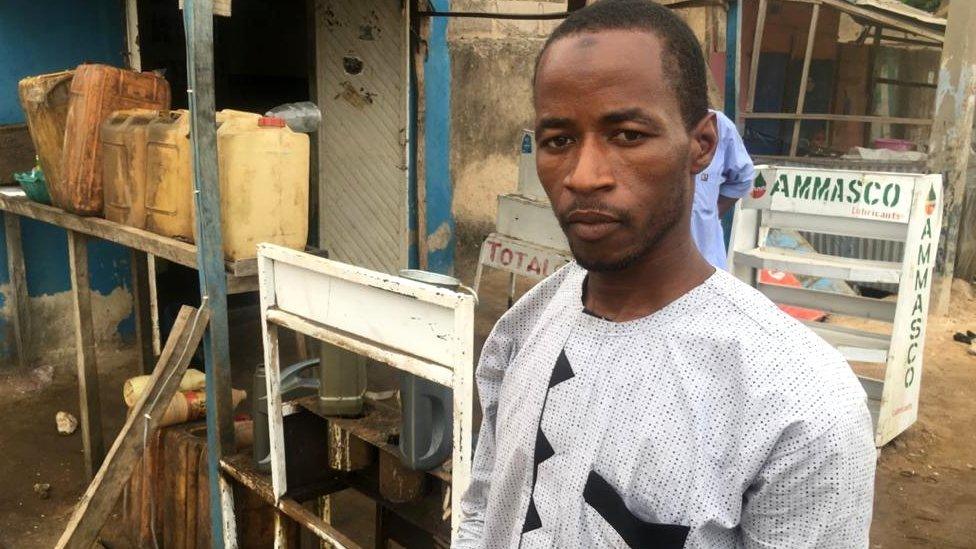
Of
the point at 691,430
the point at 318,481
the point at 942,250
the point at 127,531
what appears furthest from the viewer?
the point at 942,250

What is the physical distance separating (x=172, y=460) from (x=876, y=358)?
133 inches

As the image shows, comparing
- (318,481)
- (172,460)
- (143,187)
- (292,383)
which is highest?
(143,187)

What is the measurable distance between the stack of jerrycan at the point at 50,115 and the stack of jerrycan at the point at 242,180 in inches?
31.1

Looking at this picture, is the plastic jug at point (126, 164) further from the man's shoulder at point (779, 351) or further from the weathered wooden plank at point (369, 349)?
the man's shoulder at point (779, 351)

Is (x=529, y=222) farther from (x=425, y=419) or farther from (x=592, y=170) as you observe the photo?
(x=592, y=170)

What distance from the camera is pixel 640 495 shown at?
949mm

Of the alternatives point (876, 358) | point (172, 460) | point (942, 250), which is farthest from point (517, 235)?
point (942, 250)

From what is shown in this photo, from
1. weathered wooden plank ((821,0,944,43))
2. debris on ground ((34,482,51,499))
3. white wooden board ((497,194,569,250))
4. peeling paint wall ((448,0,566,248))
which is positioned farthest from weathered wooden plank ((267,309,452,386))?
weathered wooden plank ((821,0,944,43))

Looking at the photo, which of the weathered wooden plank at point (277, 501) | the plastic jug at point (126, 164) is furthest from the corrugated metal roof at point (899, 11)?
the weathered wooden plank at point (277, 501)

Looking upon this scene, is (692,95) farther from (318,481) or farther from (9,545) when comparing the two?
(9,545)

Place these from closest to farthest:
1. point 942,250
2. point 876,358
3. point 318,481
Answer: point 318,481
point 876,358
point 942,250

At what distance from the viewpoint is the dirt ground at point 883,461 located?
3.74 meters

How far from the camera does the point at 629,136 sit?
3.22ft

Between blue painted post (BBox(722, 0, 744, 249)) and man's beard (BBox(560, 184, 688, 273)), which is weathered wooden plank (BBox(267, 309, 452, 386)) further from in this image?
blue painted post (BBox(722, 0, 744, 249))
